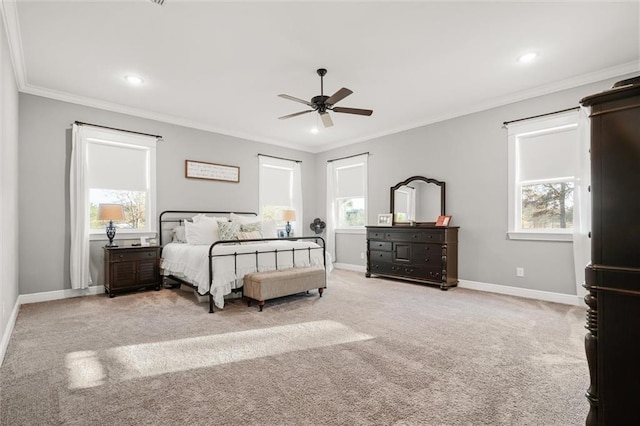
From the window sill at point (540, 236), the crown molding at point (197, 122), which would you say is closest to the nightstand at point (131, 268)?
the crown molding at point (197, 122)

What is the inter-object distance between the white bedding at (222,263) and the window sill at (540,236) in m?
2.87

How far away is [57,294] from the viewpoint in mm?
4457

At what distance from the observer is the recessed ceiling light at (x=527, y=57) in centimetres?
352

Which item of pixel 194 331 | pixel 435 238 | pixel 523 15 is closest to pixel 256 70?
pixel 523 15

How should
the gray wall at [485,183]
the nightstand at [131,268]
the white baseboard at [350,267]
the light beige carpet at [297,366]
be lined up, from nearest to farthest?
the light beige carpet at [297,366], the gray wall at [485,183], the nightstand at [131,268], the white baseboard at [350,267]

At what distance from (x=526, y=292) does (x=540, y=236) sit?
2.68 feet

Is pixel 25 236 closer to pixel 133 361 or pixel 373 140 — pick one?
pixel 133 361

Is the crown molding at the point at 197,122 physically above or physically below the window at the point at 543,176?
above

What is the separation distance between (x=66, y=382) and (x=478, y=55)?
4.71 m

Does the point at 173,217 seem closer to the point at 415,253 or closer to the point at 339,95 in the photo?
the point at 339,95

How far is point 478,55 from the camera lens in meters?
3.54

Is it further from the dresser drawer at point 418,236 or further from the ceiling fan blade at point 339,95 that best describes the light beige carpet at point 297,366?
the ceiling fan blade at point 339,95

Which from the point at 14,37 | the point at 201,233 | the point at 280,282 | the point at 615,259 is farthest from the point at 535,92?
the point at 14,37

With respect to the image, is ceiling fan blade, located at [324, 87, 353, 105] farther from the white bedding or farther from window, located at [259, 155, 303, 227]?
window, located at [259, 155, 303, 227]
